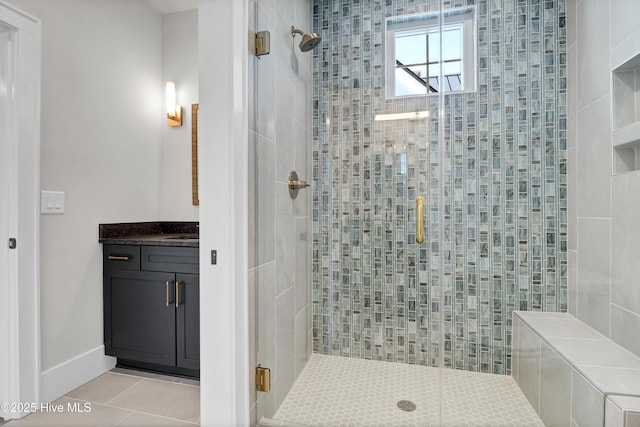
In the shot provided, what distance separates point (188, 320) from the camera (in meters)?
1.93

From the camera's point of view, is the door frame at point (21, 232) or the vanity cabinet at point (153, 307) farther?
the vanity cabinet at point (153, 307)

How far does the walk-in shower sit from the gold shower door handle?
0.01 meters

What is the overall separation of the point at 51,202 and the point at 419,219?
1879 mm

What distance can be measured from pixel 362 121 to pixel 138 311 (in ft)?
5.61

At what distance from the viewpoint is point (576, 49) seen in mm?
1783

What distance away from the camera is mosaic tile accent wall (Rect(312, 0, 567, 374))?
5.23ft

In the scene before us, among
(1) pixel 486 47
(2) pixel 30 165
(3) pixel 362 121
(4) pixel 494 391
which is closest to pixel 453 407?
(4) pixel 494 391

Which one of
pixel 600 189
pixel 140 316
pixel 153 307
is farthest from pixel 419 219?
pixel 140 316

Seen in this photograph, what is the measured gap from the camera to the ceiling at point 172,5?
8.06ft

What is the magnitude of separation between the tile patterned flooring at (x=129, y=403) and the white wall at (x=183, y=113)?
1.13 m

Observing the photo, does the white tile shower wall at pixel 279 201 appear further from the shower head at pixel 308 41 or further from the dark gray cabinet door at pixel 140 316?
the dark gray cabinet door at pixel 140 316

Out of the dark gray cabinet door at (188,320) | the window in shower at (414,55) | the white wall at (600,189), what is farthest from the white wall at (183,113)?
the white wall at (600,189)

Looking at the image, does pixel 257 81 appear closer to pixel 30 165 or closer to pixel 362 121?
pixel 362 121

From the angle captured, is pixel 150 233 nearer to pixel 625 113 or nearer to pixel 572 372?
pixel 572 372
